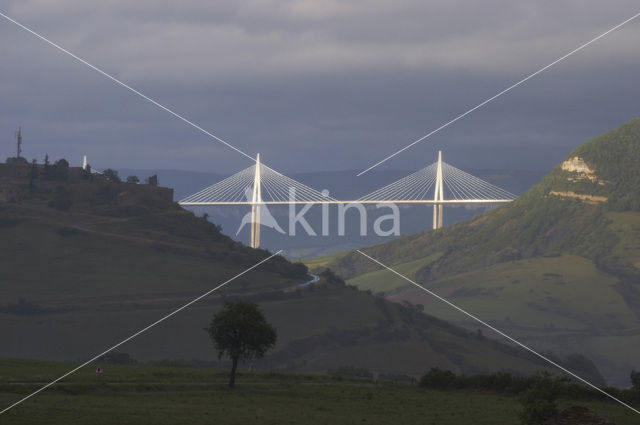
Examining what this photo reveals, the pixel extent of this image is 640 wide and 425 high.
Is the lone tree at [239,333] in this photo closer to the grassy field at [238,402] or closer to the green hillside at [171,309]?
the grassy field at [238,402]

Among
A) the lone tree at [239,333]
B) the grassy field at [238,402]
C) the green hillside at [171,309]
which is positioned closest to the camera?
the grassy field at [238,402]

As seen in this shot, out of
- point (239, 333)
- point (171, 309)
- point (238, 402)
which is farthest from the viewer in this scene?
point (171, 309)

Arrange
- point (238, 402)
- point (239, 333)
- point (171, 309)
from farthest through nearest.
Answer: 1. point (171, 309)
2. point (239, 333)
3. point (238, 402)

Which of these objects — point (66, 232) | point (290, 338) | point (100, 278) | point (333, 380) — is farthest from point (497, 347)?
point (333, 380)

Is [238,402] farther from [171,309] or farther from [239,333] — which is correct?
[171,309]

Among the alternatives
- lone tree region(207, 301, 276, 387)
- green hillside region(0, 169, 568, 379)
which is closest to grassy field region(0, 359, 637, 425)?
lone tree region(207, 301, 276, 387)

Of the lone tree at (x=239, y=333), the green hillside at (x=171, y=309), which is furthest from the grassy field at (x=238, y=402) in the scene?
the green hillside at (x=171, y=309)

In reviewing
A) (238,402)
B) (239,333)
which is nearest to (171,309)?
(239,333)
